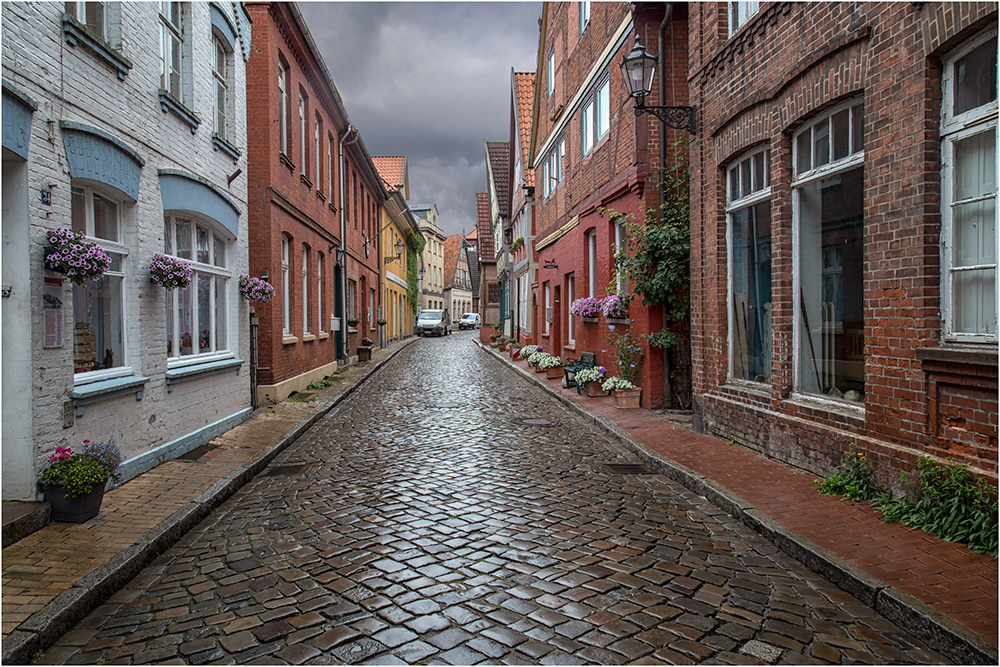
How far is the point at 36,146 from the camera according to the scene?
15.8 feet

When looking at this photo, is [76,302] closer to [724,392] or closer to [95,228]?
[95,228]

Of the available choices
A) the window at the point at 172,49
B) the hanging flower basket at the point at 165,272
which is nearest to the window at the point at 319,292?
the window at the point at 172,49

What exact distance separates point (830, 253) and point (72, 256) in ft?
21.3

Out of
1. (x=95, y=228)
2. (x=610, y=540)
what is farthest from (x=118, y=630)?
(x=95, y=228)

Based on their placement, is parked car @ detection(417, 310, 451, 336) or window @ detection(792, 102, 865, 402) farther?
parked car @ detection(417, 310, 451, 336)

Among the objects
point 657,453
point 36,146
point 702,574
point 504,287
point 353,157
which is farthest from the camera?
point 504,287

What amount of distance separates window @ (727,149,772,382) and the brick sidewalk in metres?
1.04

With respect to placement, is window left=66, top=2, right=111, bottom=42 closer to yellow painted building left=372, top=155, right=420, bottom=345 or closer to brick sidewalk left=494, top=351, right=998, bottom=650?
brick sidewalk left=494, top=351, right=998, bottom=650

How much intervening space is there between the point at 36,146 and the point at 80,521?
2742 millimetres

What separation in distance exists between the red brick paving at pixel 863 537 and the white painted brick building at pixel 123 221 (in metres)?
5.37

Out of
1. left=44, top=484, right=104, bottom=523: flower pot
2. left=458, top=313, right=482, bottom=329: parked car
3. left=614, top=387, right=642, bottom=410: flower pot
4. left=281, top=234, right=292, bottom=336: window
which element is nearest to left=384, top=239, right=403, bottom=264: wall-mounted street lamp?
left=281, top=234, right=292, bottom=336: window

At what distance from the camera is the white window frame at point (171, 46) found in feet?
24.1

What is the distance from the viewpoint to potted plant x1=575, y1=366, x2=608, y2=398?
40.4 ft

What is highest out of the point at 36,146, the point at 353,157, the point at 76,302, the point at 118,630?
the point at 353,157
